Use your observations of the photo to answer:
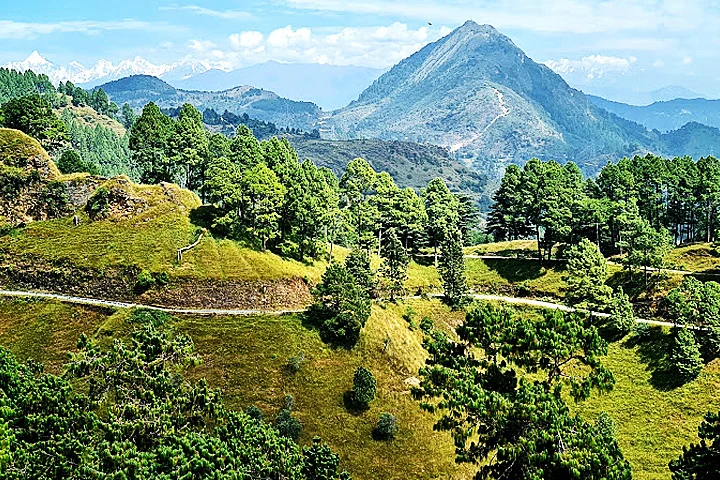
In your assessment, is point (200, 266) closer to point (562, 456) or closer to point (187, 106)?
point (187, 106)

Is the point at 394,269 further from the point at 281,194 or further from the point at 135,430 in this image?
the point at 135,430

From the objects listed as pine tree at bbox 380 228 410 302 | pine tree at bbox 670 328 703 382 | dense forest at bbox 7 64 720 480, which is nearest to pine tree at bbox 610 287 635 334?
dense forest at bbox 7 64 720 480

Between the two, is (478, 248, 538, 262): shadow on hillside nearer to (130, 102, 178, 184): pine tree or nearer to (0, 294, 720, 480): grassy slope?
(0, 294, 720, 480): grassy slope

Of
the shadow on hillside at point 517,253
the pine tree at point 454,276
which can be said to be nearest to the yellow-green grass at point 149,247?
the pine tree at point 454,276

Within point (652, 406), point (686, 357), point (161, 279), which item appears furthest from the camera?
point (161, 279)

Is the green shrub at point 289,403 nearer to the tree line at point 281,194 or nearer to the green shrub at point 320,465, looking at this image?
the green shrub at point 320,465

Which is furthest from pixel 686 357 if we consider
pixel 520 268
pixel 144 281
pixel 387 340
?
pixel 144 281

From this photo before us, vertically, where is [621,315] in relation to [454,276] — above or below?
below
